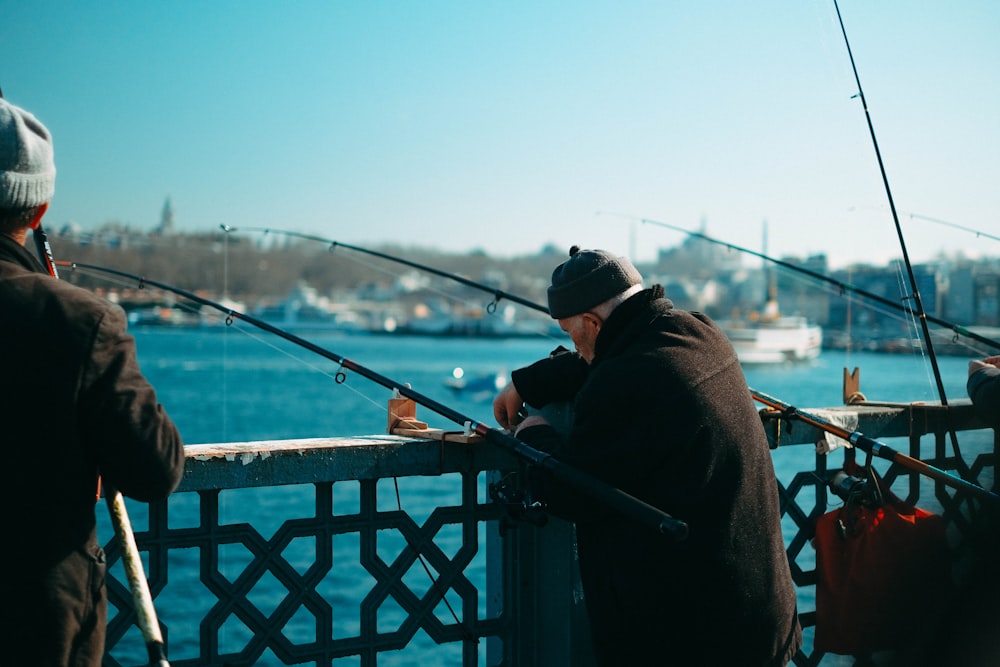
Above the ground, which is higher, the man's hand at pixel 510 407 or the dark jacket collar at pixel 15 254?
the dark jacket collar at pixel 15 254

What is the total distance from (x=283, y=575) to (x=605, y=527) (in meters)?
1.02

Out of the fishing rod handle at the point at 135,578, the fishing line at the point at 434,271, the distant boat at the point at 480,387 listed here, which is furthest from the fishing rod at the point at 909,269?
the distant boat at the point at 480,387

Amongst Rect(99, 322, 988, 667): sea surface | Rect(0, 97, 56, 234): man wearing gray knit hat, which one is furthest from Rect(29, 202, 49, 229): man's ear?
Rect(99, 322, 988, 667): sea surface

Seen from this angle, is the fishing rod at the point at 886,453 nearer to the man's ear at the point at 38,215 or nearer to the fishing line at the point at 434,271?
the fishing line at the point at 434,271

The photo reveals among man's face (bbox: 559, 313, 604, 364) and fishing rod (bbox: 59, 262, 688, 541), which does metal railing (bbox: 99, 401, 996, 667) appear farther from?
man's face (bbox: 559, 313, 604, 364)

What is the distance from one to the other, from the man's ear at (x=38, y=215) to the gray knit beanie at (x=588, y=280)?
1.10 meters

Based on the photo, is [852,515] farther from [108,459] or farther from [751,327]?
[751,327]

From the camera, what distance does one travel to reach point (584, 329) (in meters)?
2.40

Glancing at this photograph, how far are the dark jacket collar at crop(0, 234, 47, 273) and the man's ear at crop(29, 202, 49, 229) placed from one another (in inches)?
2.8

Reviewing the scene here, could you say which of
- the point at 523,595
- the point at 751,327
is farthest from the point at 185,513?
the point at 751,327

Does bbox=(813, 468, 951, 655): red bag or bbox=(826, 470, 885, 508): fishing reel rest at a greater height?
bbox=(826, 470, 885, 508): fishing reel

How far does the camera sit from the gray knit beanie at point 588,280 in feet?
7.59

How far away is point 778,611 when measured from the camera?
7.45 ft

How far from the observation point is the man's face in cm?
237
